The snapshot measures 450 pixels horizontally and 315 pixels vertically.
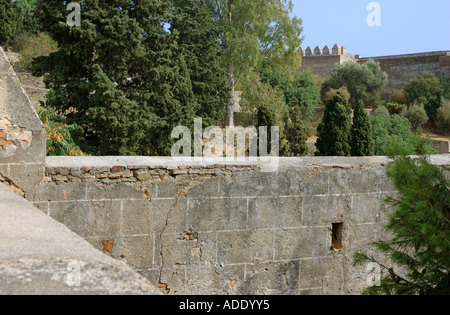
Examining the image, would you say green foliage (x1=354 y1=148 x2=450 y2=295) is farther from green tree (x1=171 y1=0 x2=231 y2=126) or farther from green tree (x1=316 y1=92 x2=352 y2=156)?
green tree (x1=171 y1=0 x2=231 y2=126)

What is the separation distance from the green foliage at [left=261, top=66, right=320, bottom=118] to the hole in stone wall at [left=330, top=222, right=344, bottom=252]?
90.6 ft

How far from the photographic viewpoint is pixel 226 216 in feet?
16.3

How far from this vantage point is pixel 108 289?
1.88m

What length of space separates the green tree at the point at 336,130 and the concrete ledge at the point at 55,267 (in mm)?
18137

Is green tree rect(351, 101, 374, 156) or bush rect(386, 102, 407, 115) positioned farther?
bush rect(386, 102, 407, 115)

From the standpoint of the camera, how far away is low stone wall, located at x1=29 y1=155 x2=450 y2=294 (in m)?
4.54

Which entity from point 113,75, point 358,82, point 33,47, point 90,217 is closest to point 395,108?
point 358,82

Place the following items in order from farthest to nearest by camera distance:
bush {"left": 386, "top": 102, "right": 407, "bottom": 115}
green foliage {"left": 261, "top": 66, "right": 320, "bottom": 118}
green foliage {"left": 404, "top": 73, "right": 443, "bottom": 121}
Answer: bush {"left": 386, "top": 102, "right": 407, "bottom": 115} → green foliage {"left": 404, "top": 73, "right": 443, "bottom": 121} → green foliage {"left": 261, "top": 66, "right": 320, "bottom": 118}

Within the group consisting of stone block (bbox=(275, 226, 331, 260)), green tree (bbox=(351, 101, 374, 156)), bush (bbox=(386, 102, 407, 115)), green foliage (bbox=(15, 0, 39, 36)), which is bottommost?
stone block (bbox=(275, 226, 331, 260))

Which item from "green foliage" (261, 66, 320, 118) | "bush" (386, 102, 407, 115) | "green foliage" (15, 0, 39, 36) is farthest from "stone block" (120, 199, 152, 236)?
"bush" (386, 102, 407, 115)

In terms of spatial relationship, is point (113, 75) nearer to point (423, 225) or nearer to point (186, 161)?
point (186, 161)

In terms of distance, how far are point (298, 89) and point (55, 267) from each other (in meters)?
32.7

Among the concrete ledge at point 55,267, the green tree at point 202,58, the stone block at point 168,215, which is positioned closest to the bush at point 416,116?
the green tree at point 202,58
